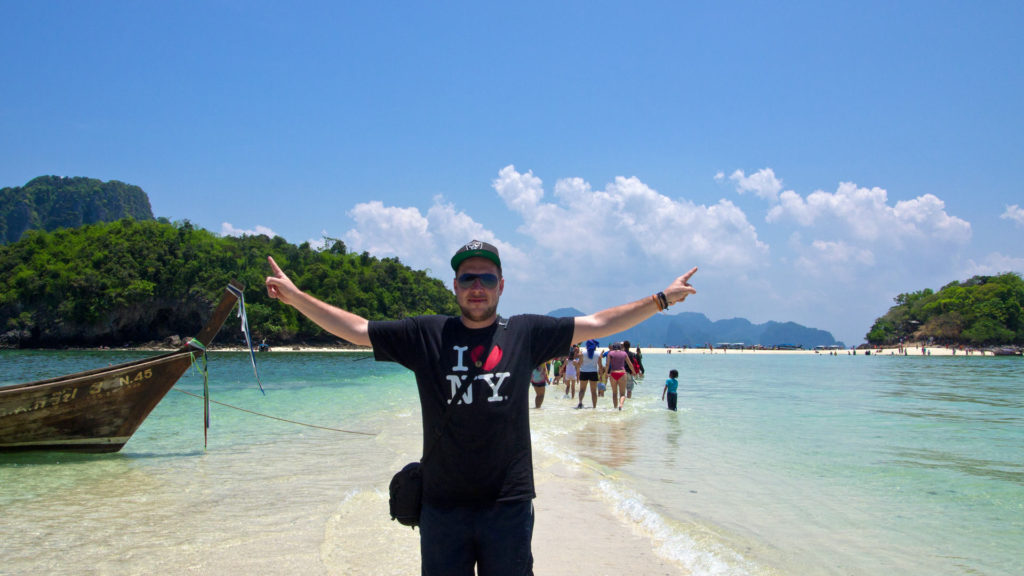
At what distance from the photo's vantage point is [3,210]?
637 ft

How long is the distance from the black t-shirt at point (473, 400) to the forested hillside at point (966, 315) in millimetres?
109567

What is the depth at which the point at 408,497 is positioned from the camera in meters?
2.41

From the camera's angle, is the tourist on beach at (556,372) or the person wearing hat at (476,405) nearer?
the person wearing hat at (476,405)

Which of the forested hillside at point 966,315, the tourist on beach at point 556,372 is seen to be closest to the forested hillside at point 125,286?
the tourist on beach at point 556,372

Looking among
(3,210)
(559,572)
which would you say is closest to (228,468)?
(559,572)

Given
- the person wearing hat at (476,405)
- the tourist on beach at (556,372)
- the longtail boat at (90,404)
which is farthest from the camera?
the tourist on beach at (556,372)

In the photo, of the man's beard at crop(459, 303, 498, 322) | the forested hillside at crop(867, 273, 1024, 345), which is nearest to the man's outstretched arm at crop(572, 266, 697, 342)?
the man's beard at crop(459, 303, 498, 322)

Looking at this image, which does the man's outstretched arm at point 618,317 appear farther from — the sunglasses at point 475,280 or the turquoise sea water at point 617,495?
the turquoise sea water at point 617,495

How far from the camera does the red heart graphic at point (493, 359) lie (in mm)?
2326

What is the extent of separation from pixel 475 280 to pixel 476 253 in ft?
0.39

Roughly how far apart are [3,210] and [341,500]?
251 meters

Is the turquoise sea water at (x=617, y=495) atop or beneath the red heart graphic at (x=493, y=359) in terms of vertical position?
beneath

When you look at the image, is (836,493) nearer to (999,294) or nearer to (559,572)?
(559,572)

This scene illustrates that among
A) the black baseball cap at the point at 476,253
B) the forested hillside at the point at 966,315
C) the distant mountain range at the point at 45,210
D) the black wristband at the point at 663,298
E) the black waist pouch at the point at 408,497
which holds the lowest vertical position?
the black waist pouch at the point at 408,497
